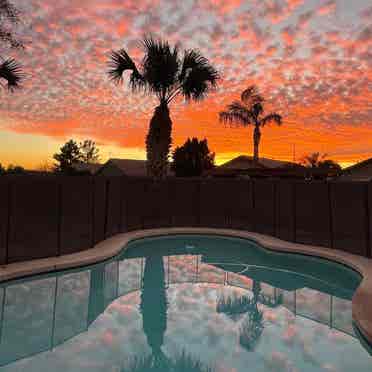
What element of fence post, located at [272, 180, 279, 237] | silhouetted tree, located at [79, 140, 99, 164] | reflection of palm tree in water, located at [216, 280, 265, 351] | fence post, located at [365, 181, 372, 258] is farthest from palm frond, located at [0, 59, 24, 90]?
silhouetted tree, located at [79, 140, 99, 164]

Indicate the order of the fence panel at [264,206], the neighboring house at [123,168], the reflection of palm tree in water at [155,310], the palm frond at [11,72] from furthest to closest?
the neighboring house at [123,168]
the fence panel at [264,206]
the palm frond at [11,72]
the reflection of palm tree in water at [155,310]

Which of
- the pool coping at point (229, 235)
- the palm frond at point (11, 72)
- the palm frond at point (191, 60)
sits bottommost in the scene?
the pool coping at point (229, 235)

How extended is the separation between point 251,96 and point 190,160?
13519 millimetres

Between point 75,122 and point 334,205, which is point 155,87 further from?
point 75,122

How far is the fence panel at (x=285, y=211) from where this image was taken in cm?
1163

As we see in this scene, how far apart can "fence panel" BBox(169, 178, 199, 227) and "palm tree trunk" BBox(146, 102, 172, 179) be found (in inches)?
34.5

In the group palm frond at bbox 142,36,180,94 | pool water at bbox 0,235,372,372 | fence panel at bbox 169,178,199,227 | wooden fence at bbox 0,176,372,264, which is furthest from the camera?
fence panel at bbox 169,178,199,227

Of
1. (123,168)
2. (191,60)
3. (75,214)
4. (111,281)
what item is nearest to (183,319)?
(111,281)

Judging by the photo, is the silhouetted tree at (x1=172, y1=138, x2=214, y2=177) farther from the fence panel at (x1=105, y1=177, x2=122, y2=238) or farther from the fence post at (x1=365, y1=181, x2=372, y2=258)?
the fence post at (x1=365, y1=181, x2=372, y2=258)

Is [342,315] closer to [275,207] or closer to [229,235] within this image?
[275,207]

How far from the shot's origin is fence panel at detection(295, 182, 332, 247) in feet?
34.5

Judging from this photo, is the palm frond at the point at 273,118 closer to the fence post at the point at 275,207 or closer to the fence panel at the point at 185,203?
the fence panel at the point at 185,203

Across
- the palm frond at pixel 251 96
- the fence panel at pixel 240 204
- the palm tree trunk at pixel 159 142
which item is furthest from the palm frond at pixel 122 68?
the palm frond at pixel 251 96

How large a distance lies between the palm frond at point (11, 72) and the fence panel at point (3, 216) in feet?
13.5
